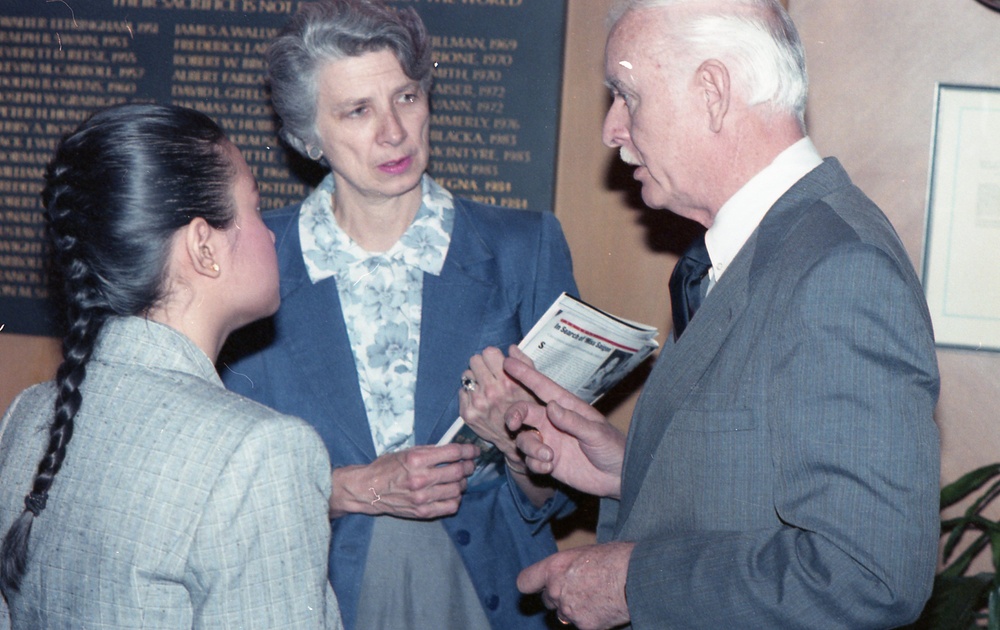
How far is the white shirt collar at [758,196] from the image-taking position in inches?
68.9

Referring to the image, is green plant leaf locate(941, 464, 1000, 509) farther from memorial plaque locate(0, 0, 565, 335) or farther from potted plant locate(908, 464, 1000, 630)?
memorial plaque locate(0, 0, 565, 335)

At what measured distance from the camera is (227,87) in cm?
335

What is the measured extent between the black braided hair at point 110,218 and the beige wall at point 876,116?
1.95 meters

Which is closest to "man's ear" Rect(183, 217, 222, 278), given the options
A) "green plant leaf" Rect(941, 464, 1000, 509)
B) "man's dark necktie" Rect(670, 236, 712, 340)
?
"man's dark necktie" Rect(670, 236, 712, 340)

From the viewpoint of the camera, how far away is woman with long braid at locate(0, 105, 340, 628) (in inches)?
54.0

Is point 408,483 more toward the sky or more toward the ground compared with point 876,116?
more toward the ground

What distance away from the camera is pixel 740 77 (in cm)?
175

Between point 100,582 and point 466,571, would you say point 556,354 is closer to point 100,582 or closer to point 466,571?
point 466,571

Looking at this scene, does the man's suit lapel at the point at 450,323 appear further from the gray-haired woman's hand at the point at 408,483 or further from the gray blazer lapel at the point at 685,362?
the gray blazer lapel at the point at 685,362

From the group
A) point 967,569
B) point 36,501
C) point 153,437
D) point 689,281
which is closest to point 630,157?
point 689,281

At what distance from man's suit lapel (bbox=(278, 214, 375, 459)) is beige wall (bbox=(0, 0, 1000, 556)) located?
110 centimetres

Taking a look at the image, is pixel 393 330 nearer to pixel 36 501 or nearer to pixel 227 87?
pixel 36 501

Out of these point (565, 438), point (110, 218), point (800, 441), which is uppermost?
point (110, 218)

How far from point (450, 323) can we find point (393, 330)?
155 mm
